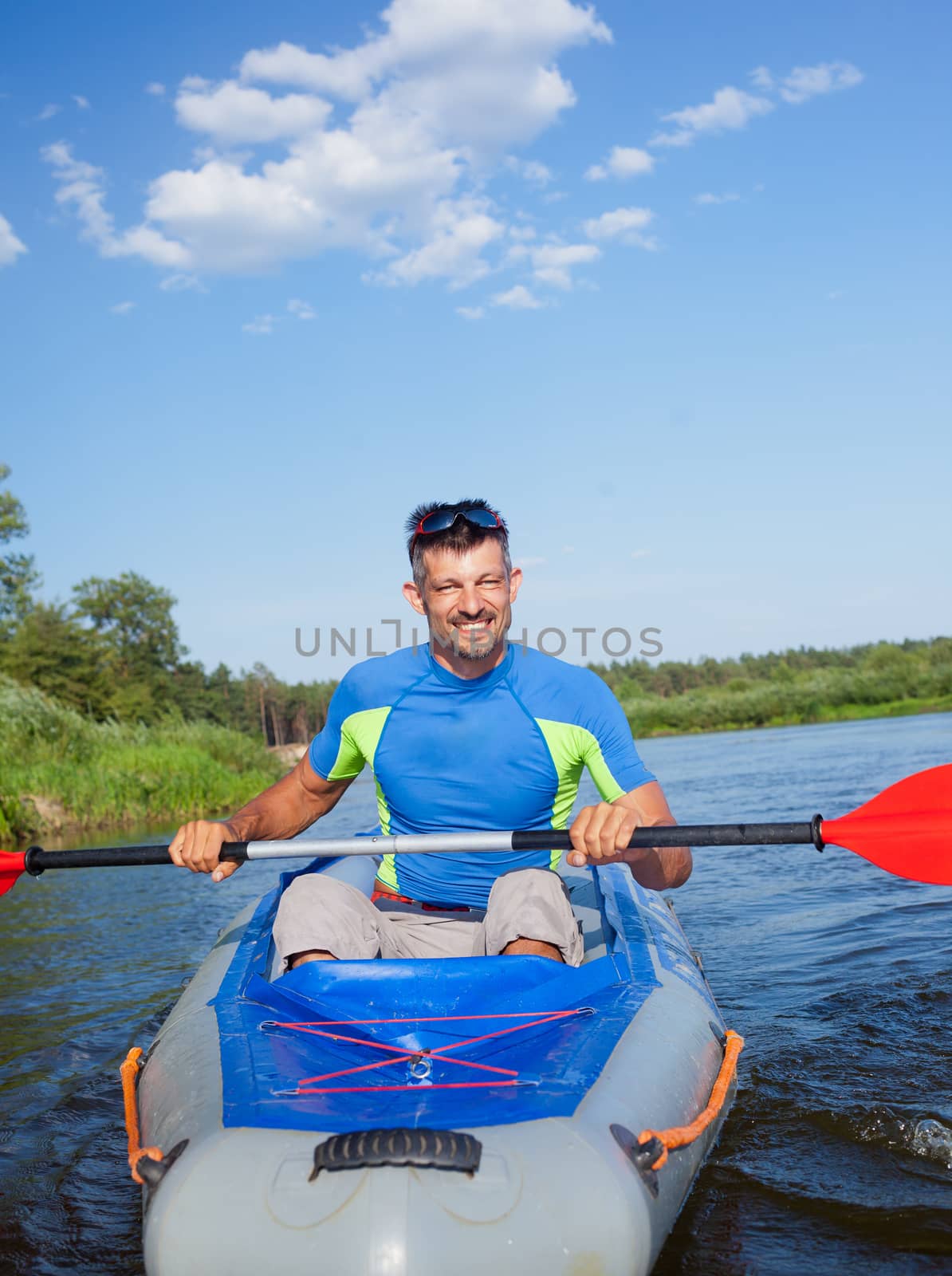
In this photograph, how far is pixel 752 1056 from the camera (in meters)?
3.32

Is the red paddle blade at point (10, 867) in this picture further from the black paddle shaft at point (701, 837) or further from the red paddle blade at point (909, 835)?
the red paddle blade at point (909, 835)

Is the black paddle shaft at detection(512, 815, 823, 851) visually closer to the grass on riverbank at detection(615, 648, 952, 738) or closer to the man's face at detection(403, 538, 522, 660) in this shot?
the man's face at detection(403, 538, 522, 660)

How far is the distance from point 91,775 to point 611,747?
31.2 ft

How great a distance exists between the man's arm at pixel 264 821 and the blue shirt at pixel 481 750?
30cm

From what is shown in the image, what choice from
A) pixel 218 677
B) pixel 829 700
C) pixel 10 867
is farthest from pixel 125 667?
pixel 10 867

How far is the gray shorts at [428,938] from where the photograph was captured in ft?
8.12

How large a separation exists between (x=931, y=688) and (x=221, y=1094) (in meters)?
33.3

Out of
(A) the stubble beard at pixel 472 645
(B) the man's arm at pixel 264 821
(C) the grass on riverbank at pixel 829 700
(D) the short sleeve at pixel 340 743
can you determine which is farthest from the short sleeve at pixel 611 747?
(C) the grass on riverbank at pixel 829 700

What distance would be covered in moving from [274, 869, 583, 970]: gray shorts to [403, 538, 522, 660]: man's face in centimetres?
63

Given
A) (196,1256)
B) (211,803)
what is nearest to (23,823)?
(211,803)

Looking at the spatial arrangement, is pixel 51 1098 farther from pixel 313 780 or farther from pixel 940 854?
pixel 940 854

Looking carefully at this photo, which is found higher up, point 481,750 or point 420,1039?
point 481,750

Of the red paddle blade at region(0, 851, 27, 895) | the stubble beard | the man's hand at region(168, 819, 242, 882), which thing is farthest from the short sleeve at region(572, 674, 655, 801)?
the red paddle blade at region(0, 851, 27, 895)

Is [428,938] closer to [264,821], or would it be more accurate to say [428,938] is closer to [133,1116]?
[264,821]
